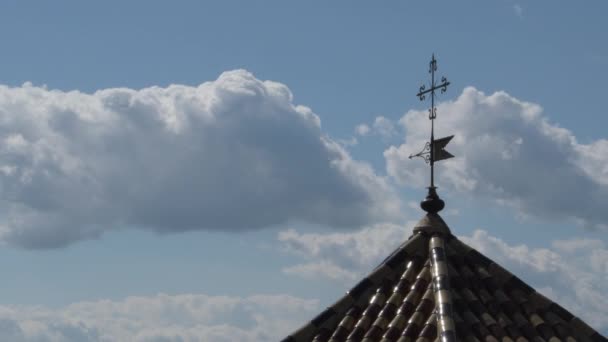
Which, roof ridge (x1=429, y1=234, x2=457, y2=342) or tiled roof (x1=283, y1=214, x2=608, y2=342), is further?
tiled roof (x1=283, y1=214, x2=608, y2=342)

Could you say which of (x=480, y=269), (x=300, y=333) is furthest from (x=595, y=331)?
(x=300, y=333)

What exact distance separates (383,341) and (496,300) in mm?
1592

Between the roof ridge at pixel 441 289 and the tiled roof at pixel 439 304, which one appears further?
the tiled roof at pixel 439 304

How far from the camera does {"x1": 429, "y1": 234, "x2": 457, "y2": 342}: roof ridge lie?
10375 mm

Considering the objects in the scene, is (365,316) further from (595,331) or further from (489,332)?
(595,331)

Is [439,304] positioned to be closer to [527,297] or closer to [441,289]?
[441,289]

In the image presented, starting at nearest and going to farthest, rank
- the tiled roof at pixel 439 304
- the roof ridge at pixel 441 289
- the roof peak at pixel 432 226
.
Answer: the roof ridge at pixel 441 289 → the tiled roof at pixel 439 304 → the roof peak at pixel 432 226

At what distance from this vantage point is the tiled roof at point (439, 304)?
1080 centimetres

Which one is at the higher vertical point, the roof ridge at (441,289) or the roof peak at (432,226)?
the roof peak at (432,226)

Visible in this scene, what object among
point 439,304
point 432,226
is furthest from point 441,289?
point 432,226

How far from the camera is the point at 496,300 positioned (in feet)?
38.0

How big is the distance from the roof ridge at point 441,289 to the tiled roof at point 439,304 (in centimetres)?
1

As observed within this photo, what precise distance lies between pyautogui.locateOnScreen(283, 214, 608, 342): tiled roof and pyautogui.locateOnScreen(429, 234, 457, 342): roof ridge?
0.01m

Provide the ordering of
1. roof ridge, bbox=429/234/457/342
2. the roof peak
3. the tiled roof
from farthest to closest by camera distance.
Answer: the roof peak < the tiled roof < roof ridge, bbox=429/234/457/342
